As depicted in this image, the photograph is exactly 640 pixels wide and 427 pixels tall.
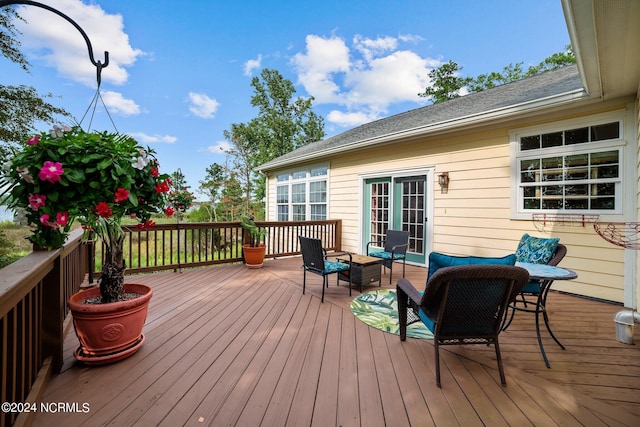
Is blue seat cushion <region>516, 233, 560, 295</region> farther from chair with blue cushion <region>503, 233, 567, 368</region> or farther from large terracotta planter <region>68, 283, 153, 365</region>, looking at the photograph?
large terracotta planter <region>68, 283, 153, 365</region>

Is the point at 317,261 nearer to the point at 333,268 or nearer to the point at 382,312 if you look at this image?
the point at 333,268

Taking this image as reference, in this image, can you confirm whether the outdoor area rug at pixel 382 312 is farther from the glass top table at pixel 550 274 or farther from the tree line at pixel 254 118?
the tree line at pixel 254 118

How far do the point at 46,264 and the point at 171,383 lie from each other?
1061mm

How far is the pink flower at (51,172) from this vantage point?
4.99ft

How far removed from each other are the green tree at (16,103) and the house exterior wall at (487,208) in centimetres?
638

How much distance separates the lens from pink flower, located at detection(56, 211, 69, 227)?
5.24 feet

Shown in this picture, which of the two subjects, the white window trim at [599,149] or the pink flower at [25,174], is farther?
the white window trim at [599,149]

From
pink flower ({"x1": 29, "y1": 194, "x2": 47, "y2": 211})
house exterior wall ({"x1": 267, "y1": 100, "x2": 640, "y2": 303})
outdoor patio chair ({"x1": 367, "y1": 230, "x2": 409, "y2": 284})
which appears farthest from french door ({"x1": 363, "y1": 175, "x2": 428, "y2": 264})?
pink flower ({"x1": 29, "y1": 194, "x2": 47, "y2": 211})

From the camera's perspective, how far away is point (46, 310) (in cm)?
187

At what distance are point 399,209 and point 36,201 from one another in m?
5.49

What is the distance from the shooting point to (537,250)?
3160 mm

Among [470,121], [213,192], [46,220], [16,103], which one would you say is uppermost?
[16,103]

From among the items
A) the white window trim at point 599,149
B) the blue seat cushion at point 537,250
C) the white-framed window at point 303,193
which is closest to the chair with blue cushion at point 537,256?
the blue seat cushion at point 537,250

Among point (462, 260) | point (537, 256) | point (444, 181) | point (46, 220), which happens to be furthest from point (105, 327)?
point (444, 181)
